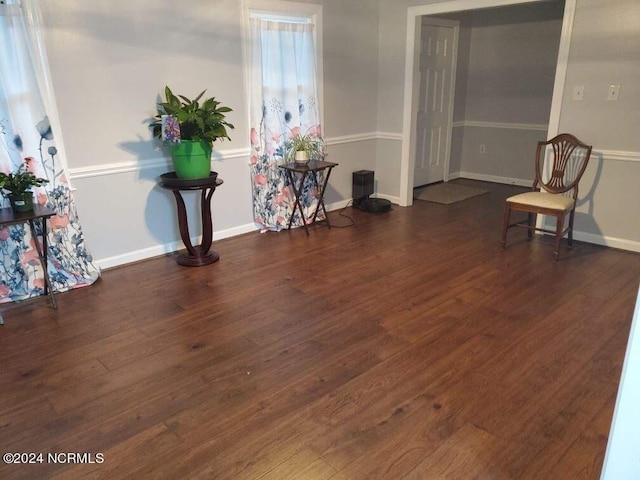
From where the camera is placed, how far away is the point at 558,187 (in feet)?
13.1

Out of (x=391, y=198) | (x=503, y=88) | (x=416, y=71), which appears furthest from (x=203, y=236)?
(x=503, y=88)

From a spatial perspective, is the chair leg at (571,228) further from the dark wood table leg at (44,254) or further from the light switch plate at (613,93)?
the dark wood table leg at (44,254)

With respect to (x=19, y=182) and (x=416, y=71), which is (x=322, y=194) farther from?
(x=19, y=182)

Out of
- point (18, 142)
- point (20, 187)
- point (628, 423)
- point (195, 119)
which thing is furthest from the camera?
point (195, 119)

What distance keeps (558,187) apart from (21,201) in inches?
154

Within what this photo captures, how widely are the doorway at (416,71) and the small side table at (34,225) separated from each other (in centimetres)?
353

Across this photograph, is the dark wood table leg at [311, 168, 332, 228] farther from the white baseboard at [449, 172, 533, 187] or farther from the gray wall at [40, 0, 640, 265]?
the white baseboard at [449, 172, 533, 187]

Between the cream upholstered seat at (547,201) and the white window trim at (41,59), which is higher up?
the white window trim at (41,59)

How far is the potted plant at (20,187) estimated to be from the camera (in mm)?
2877

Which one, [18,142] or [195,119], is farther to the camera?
[195,119]

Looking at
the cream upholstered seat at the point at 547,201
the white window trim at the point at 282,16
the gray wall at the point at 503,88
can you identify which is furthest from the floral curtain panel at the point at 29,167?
the gray wall at the point at 503,88

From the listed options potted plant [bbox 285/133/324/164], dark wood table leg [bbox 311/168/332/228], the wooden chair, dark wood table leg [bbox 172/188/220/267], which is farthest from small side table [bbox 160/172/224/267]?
the wooden chair

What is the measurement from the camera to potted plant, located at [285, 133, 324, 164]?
14.5 feet

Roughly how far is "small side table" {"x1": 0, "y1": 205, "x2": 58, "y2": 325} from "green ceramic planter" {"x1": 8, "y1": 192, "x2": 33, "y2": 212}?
0.10 feet
